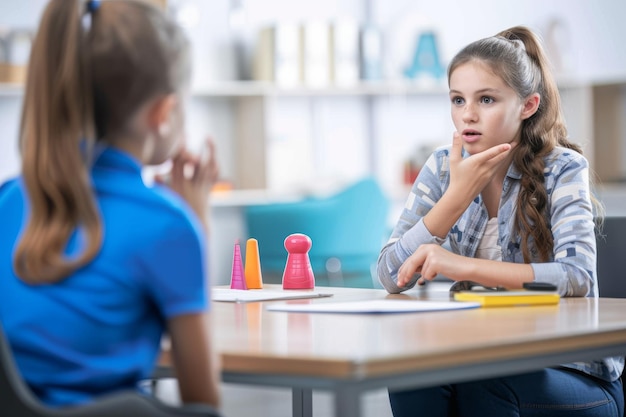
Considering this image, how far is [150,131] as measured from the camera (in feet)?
4.06

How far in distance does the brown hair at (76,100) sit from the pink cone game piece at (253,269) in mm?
1004

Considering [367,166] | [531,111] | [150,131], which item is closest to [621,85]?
[367,166]

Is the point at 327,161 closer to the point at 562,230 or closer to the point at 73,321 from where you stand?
the point at 562,230

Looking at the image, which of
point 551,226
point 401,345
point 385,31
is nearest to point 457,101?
point 551,226

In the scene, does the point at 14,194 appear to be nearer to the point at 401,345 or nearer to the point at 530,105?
the point at 401,345

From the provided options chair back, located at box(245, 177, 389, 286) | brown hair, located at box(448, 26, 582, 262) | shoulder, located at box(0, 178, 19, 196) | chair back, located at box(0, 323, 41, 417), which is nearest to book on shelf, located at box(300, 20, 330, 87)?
chair back, located at box(245, 177, 389, 286)

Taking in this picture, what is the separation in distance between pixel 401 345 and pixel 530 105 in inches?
42.0

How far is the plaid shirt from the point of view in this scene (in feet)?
6.05

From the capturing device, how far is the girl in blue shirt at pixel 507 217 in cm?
180

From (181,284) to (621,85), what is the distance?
5.17m

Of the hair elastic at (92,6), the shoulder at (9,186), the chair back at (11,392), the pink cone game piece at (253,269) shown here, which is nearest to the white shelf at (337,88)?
the pink cone game piece at (253,269)

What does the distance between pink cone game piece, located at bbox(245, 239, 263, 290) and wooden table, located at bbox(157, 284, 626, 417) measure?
1.66ft

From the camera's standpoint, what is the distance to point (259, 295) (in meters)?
1.96

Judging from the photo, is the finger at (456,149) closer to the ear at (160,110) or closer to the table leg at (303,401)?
the table leg at (303,401)
